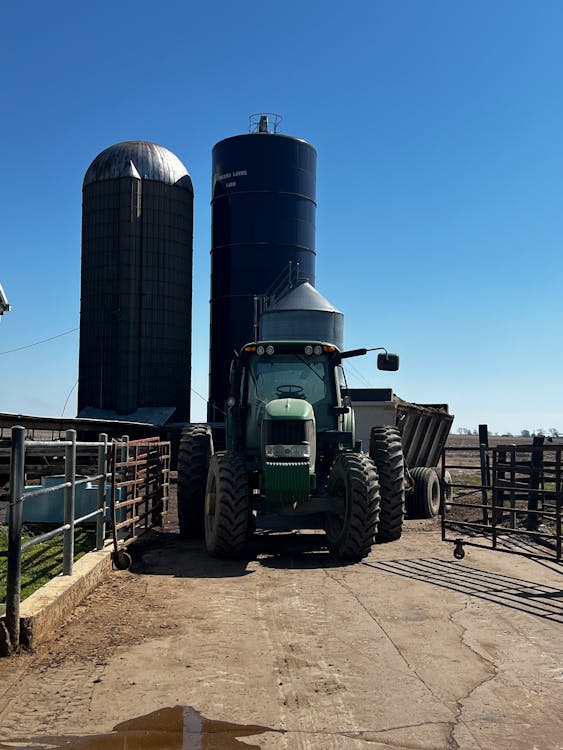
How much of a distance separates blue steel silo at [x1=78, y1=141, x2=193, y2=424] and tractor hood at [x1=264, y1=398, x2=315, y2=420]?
22894 mm

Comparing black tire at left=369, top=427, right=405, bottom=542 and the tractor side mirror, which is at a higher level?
the tractor side mirror

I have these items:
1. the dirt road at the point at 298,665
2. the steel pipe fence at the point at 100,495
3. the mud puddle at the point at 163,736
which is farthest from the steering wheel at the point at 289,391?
the mud puddle at the point at 163,736

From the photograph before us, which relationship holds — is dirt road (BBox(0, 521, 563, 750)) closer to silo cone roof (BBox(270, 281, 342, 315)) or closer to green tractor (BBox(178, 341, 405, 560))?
green tractor (BBox(178, 341, 405, 560))

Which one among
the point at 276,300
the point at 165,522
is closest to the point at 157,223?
the point at 276,300

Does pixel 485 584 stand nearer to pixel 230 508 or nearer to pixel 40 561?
pixel 230 508

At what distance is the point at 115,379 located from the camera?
32750mm

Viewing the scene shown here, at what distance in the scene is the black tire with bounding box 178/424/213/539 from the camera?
37.3 feet

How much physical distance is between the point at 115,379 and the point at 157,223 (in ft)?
24.2

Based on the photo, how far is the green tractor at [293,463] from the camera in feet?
30.5

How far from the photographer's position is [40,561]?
9.51 meters

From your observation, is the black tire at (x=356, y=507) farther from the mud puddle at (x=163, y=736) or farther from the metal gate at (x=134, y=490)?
the mud puddle at (x=163, y=736)

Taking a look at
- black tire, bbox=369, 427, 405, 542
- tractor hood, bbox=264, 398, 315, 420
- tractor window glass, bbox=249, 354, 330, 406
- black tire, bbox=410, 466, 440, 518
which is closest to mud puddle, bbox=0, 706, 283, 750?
tractor hood, bbox=264, 398, 315, 420

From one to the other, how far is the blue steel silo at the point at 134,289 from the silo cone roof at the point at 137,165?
5cm

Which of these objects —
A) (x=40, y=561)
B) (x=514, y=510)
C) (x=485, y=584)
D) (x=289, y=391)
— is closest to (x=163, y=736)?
(x=485, y=584)
